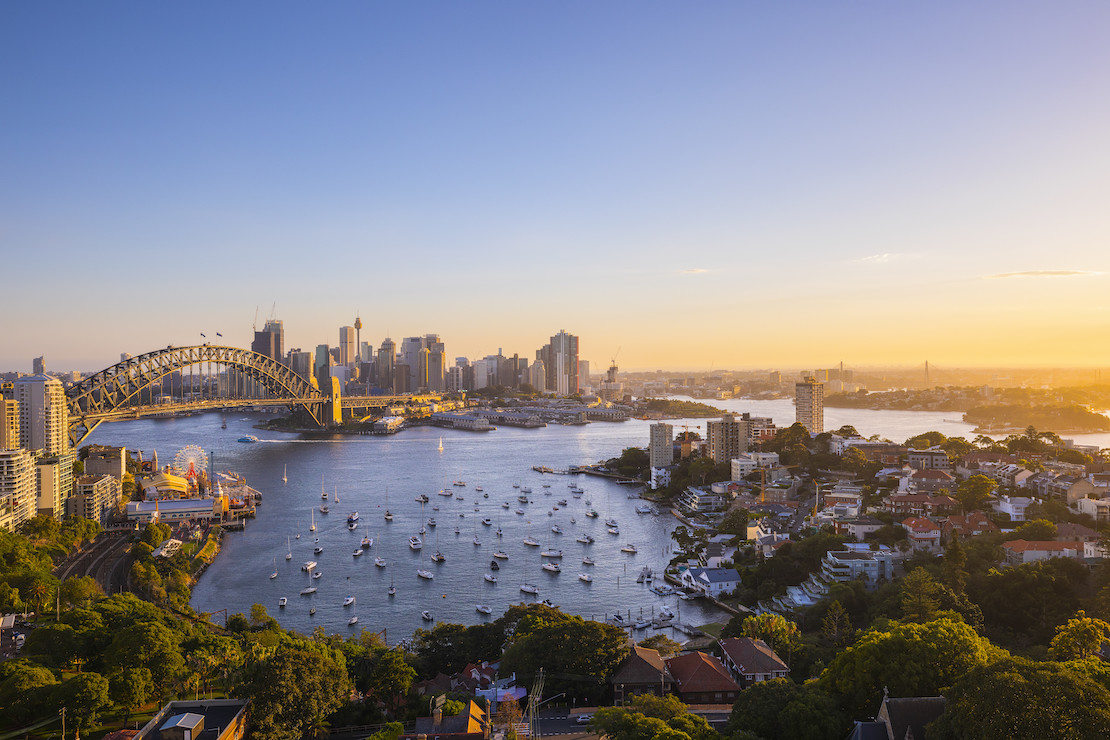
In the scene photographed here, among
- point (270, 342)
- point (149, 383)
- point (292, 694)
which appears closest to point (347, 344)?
point (270, 342)

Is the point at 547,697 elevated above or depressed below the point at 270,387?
below

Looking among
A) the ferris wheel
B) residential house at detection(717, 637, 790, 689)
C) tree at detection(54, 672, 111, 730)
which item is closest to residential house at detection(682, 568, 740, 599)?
residential house at detection(717, 637, 790, 689)

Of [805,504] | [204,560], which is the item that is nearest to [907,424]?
[805,504]

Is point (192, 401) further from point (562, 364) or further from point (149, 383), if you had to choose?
point (562, 364)

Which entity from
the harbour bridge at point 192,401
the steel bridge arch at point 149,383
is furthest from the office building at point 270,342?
the steel bridge arch at point 149,383

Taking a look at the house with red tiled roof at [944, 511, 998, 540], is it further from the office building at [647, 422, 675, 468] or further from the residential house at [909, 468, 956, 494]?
the office building at [647, 422, 675, 468]

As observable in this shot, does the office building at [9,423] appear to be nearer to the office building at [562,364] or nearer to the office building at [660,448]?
the office building at [660,448]

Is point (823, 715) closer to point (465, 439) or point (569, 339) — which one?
point (465, 439)
